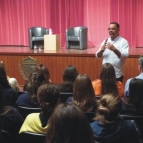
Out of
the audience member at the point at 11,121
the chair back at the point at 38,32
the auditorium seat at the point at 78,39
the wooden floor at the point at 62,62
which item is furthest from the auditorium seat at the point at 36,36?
the audience member at the point at 11,121

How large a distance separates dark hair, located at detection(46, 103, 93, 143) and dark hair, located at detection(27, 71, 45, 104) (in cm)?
127

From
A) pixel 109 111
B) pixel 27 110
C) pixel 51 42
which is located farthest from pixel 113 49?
pixel 51 42

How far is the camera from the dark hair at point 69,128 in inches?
48.6

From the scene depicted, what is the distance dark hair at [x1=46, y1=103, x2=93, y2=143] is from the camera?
1.23 m

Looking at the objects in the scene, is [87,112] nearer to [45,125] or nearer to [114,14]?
[45,125]

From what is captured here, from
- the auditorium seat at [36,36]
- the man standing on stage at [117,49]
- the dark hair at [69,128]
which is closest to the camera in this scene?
the dark hair at [69,128]

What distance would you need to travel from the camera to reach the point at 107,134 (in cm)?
172

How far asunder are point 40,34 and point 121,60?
9.85ft

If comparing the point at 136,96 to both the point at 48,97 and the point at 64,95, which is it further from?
the point at 64,95

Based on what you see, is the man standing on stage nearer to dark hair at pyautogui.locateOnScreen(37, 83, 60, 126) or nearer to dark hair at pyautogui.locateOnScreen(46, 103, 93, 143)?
dark hair at pyautogui.locateOnScreen(37, 83, 60, 126)

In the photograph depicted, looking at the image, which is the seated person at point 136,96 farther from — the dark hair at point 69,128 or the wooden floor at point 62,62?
the wooden floor at point 62,62

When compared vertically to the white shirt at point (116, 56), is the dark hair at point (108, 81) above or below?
below

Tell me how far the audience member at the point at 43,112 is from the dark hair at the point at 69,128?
0.60 meters

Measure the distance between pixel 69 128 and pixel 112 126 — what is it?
1.77 feet
